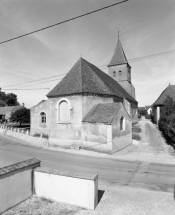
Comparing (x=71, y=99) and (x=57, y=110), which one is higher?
(x=71, y=99)

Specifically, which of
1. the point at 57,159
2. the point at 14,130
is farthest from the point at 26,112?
the point at 57,159

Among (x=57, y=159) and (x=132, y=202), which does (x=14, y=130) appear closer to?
(x=57, y=159)

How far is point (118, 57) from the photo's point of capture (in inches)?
1553

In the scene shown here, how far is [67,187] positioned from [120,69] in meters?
35.6

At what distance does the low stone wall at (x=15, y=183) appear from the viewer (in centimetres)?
578

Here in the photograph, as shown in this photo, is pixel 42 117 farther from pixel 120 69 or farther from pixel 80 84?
pixel 120 69

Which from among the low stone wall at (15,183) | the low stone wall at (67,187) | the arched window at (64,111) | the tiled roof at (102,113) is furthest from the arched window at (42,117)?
the low stone wall at (67,187)

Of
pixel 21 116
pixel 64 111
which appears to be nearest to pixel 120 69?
pixel 64 111

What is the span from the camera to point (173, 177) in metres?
9.48

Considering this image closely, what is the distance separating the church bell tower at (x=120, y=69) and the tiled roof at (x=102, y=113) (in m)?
22.0

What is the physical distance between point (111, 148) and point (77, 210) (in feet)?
31.9

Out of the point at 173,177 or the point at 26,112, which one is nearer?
the point at 173,177

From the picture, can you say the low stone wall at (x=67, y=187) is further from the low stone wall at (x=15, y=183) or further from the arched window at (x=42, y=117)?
the arched window at (x=42, y=117)

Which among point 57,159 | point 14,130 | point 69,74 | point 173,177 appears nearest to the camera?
point 173,177
